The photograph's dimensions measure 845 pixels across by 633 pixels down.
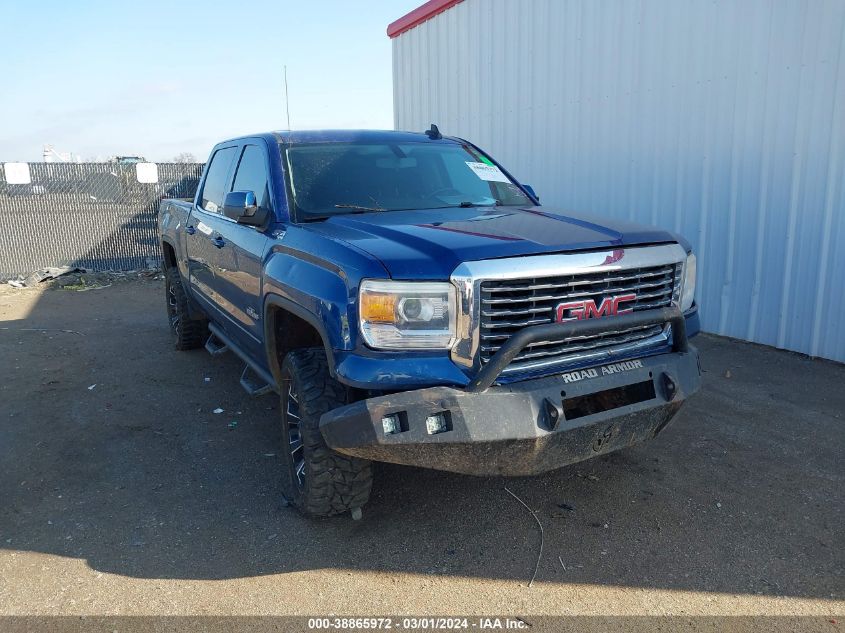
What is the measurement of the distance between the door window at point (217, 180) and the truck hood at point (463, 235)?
1.74 meters

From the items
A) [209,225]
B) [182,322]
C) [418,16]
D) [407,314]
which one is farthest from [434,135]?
[418,16]

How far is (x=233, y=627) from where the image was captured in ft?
8.70

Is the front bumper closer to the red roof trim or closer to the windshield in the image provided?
the windshield

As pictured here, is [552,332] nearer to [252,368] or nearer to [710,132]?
[252,368]

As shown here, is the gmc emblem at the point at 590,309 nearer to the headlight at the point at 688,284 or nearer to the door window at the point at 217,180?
the headlight at the point at 688,284

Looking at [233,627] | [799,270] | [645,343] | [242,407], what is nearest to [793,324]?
[799,270]

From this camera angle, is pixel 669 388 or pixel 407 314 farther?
pixel 669 388

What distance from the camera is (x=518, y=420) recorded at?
8.84 ft

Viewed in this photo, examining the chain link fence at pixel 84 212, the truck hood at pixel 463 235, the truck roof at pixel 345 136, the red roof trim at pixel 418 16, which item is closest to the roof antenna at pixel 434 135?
the truck roof at pixel 345 136

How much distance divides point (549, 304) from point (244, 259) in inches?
78.2

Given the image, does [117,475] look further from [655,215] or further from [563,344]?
[655,215]

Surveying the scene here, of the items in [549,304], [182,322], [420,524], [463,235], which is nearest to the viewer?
[549,304]

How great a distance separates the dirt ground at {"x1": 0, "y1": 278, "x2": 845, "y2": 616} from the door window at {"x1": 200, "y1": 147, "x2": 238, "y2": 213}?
1523mm

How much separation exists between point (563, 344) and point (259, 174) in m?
2.22
